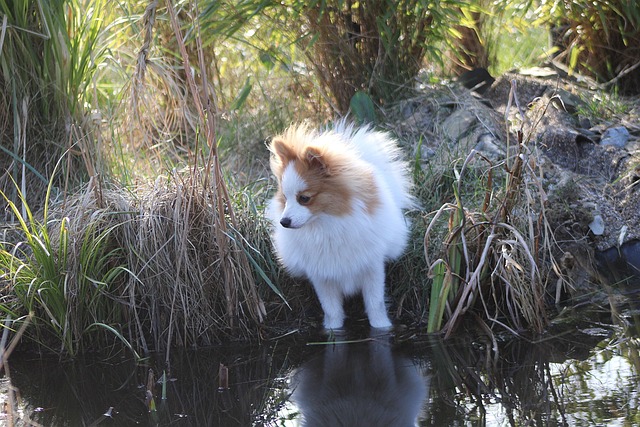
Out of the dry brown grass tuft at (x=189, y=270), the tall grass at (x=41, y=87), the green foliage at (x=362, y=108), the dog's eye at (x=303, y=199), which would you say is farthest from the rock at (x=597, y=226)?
the tall grass at (x=41, y=87)

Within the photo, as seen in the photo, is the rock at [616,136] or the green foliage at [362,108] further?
the green foliage at [362,108]

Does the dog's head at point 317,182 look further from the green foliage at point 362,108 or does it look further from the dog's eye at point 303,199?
the green foliage at point 362,108

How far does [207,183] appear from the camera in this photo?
356cm

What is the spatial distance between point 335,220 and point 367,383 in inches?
27.5

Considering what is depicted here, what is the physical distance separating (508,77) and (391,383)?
9.08 feet

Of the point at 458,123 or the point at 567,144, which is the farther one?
the point at 458,123

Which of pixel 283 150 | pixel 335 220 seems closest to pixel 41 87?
pixel 283 150

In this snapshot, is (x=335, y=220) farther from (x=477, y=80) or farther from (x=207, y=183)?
(x=477, y=80)

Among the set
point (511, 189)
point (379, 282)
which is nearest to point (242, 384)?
point (379, 282)

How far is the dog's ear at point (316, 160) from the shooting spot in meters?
3.30

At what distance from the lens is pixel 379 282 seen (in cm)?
360

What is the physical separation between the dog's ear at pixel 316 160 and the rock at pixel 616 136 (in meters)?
1.94

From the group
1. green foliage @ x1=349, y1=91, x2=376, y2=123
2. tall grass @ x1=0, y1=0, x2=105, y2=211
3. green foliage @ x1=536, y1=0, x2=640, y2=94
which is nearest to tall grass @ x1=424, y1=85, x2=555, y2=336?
green foliage @ x1=349, y1=91, x2=376, y2=123

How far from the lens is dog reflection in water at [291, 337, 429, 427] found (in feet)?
9.20
